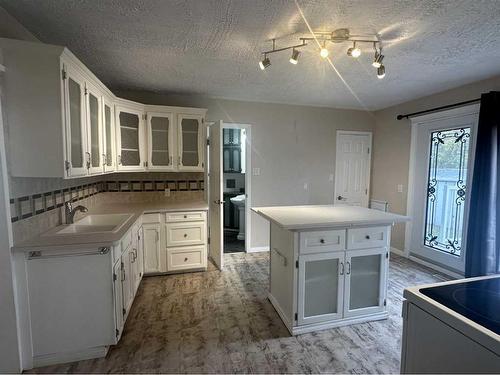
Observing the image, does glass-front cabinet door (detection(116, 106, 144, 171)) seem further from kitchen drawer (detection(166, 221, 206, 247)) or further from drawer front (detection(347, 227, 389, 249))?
drawer front (detection(347, 227, 389, 249))

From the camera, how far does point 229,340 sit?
2137 mm

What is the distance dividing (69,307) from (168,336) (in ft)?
2.52

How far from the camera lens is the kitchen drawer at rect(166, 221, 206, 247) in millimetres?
3258

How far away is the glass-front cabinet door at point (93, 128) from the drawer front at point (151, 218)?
0.78m

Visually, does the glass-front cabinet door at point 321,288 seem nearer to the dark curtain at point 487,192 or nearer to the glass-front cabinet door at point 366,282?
the glass-front cabinet door at point 366,282

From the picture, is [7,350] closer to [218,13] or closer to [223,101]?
[218,13]

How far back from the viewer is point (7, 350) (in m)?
1.75

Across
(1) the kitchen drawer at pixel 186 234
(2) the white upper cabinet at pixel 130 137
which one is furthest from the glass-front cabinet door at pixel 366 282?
(2) the white upper cabinet at pixel 130 137

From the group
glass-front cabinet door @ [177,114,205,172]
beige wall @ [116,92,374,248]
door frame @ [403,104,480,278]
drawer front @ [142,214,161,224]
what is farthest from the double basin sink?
door frame @ [403,104,480,278]

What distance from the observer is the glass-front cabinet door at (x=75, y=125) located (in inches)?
73.0

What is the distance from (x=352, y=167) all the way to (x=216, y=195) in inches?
99.8

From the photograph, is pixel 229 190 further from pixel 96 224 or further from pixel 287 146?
pixel 96 224

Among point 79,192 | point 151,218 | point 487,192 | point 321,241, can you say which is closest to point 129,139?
point 79,192

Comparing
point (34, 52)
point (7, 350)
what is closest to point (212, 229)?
point (7, 350)
